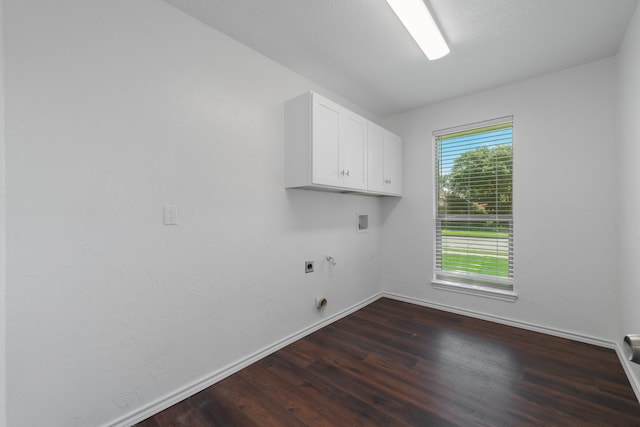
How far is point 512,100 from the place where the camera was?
2838 mm

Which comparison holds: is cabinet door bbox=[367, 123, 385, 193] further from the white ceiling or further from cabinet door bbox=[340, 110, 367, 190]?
the white ceiling

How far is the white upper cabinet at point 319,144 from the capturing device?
2.30 meters

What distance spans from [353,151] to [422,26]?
3.80 ft

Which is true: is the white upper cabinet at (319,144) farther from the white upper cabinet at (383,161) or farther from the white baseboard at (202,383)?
the white baseboard at (202,383)

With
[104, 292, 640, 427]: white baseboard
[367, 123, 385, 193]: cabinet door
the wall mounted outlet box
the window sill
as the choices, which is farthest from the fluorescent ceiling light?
[104, 292, 640, 427]: white baseboard

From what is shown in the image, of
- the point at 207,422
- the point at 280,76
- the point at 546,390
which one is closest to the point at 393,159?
the point at 280,76

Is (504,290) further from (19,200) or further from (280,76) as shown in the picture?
(19,200)

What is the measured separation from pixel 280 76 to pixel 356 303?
2.69 metres

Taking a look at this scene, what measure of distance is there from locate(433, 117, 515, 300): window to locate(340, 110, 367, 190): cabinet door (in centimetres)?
117

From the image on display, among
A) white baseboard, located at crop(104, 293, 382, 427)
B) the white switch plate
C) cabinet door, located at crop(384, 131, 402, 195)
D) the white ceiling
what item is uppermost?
the white ceiling

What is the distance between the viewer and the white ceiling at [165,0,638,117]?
1.78 m

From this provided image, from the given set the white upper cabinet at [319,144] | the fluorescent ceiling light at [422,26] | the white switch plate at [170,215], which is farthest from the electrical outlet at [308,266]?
the fluorescent ceiling light at [422,26]

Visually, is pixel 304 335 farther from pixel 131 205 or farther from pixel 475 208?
pixel 475 208

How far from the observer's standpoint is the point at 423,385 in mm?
1871
